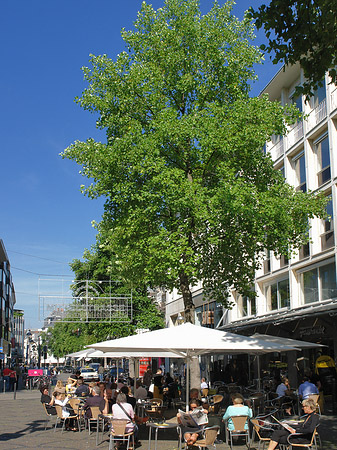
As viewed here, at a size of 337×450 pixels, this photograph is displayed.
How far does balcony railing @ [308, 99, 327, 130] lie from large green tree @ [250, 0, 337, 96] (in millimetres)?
16455

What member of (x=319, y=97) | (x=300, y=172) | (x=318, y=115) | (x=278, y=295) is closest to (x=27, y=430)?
(x=278, y=295)

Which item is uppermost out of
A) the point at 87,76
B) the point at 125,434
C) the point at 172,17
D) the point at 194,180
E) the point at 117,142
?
the point at 172,17

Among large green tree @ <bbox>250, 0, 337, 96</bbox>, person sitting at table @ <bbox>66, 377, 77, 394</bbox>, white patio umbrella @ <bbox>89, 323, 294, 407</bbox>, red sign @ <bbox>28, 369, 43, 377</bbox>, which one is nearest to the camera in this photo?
large green tree @ <bbox>250, 0, 337, 96</bbox>

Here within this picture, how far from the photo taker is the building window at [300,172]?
28578 millimetres

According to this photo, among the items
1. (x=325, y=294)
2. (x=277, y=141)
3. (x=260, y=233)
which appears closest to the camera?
(x=260, y=233)

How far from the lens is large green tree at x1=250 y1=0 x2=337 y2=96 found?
957cm

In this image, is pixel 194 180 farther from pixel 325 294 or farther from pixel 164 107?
→ pixel 325 294

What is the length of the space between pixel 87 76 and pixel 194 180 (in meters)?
5.72

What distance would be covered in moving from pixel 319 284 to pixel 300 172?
6505 mm

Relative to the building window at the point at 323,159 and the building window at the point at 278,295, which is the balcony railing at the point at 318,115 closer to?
the building window at the point at 323,159

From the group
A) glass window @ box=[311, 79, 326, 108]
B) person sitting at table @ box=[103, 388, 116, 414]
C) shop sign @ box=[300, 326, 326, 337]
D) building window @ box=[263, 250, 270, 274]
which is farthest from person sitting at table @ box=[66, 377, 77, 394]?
glass window @ box=[311, 79, 326, 108]

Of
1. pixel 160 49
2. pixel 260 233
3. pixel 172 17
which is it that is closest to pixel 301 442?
pixel 260 233

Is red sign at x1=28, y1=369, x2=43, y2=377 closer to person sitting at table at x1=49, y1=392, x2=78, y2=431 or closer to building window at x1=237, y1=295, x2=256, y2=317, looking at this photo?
building window at x1=237, y1=295, x2=256, y2=317

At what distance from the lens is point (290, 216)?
18.1 meters
